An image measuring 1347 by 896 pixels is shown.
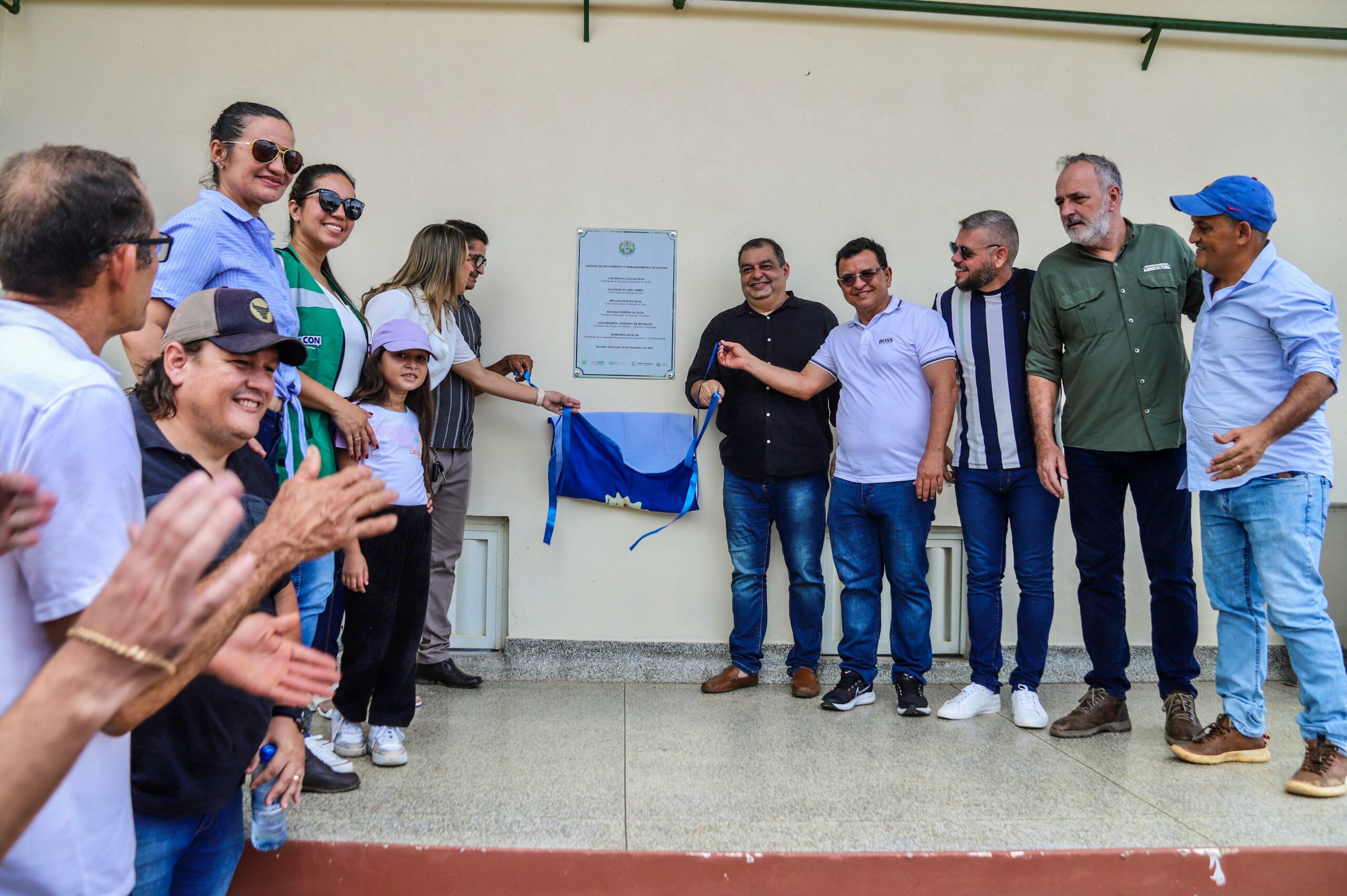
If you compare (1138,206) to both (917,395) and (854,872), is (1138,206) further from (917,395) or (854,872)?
(854,872)

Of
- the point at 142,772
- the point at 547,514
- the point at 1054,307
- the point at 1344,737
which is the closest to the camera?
the point at 142,772

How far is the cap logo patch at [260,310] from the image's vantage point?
1881mm

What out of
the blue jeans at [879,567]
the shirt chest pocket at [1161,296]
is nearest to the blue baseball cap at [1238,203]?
the shirt chest pocket at [1161,296]

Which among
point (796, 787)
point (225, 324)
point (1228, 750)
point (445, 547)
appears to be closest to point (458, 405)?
point (445, 547)

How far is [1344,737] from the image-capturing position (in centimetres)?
280

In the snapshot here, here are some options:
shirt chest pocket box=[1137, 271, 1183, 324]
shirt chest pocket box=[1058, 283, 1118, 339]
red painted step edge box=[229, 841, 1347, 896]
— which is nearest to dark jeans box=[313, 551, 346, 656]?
red painted step edge box=[229, 841, 1347, 896]

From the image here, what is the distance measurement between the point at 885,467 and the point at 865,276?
0.80m

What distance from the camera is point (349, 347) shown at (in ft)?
9.65

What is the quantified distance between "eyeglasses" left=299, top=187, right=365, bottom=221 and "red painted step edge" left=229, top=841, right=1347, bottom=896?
1.83 meters

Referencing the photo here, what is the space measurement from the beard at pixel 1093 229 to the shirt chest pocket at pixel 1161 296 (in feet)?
0.69

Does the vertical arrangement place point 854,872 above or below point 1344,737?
below

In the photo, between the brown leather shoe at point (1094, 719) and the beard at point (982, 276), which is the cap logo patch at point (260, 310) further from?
the brown leather shoe at point (1094, 719)

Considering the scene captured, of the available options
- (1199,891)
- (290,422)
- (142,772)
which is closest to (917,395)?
(1199,891)

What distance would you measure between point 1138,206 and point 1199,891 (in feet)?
11.0
